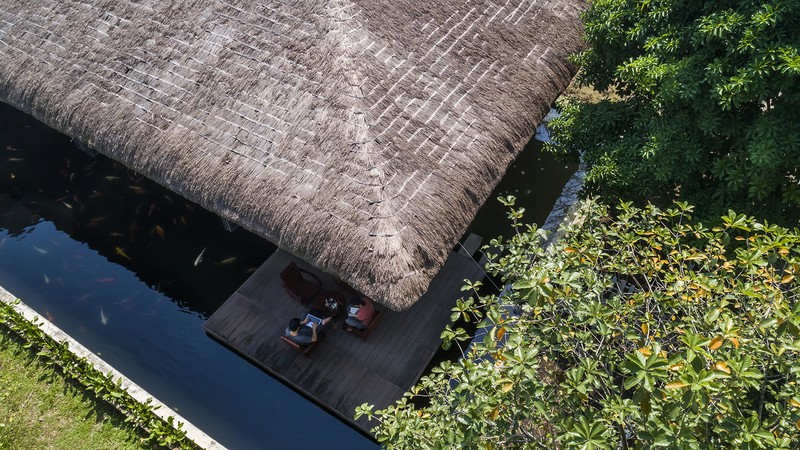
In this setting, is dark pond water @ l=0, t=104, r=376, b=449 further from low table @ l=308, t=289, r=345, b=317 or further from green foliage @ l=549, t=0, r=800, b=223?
green foliage @ l=549, t=0, r=800, b=223

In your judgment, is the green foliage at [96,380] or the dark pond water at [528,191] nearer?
the green foliage at [96,380]

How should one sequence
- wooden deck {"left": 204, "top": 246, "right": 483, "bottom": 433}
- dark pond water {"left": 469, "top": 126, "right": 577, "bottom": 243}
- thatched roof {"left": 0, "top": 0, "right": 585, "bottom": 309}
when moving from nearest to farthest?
thatched roof {"left": 0, "top": 0, "right": 585, "bottom": 309}, wooden deck {"left": 204, "top": 246, "right": 483, "bottom": 433}, dark pond water {"left": 469, "top": 126, "right": 577, "bottom": 243}

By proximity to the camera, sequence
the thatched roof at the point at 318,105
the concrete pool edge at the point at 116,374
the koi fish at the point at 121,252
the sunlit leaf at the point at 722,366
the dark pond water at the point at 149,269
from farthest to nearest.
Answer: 1. the koi fish at the point at 121,252
2. the dark pond water at the point at 149,269
3. the concrete pool edge at the point at 116,374
4. the thatched roof at the point at 318,105
5. the sunlit leaf at the point at 722,366

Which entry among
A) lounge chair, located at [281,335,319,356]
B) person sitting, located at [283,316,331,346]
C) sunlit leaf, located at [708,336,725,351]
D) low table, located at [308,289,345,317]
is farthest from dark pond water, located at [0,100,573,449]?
sunlit leaf, located at [708,336,725,351]

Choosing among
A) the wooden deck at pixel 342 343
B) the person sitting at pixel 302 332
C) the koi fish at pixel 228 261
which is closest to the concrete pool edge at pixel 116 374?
the wooden deck at pixel 342 343

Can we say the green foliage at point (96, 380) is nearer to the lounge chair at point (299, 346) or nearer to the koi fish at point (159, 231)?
the lounge chair at point (299, 346)

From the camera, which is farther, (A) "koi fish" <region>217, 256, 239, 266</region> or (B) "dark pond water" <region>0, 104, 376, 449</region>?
(A) "koi fish" <region>217, 256, 239, 266</region>
